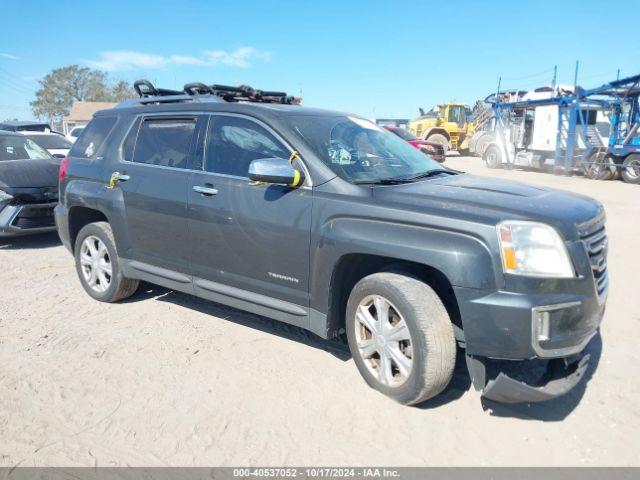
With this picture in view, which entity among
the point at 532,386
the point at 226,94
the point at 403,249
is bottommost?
the point at 532,386

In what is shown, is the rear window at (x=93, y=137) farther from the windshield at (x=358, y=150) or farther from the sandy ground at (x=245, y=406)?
the windshield at (x=358, y=150)

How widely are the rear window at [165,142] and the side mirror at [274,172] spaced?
3.47ft

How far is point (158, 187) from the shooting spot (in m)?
4.35

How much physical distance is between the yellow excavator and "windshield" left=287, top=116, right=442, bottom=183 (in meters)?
26.3

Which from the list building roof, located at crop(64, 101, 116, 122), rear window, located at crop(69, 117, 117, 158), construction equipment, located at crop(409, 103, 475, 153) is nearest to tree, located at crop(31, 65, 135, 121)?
building roof, located at crop(64, 101, 116, 122)

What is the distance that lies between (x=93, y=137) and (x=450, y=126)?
2795 cm

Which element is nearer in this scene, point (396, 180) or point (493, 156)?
point (396, 180)

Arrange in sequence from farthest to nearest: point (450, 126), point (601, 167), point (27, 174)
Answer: point (450, 126) < point (601, 167) < point (27, 174)

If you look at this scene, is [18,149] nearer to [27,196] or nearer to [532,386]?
[27,196]

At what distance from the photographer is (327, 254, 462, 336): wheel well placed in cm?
326

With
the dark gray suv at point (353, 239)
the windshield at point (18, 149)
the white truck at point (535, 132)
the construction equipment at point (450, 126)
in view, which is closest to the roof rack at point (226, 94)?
the dark gray suv at point (353, 239)

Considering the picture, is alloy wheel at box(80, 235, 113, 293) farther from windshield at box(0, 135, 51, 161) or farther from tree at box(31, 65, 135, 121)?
tree at box(31, 65, 135, 121)

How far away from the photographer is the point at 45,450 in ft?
9.21

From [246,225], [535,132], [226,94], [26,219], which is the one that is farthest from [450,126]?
[246,225]
